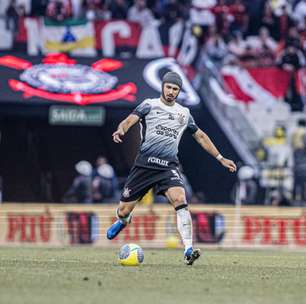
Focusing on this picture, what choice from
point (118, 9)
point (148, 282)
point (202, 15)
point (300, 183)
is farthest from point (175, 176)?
point (202, 15)

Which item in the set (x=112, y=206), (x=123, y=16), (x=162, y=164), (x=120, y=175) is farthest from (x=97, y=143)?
(x=162, y=164)

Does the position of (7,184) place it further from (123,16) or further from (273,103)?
(273,103)

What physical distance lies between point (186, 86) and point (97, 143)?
11.2 ft

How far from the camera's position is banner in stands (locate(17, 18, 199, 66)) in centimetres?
2920

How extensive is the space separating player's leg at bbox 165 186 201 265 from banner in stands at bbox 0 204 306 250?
9.93m

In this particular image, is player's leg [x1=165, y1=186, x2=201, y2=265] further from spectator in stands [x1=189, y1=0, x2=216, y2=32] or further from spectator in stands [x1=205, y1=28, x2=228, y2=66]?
spectator in stands [x1=189, y1=0, x2=216, y2=32]

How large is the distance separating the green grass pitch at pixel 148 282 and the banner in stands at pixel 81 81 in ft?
39.9

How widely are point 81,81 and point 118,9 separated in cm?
275

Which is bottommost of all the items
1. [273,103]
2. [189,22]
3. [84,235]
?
[84,235]

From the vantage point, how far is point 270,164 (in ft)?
92.9

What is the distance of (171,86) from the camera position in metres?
14.9

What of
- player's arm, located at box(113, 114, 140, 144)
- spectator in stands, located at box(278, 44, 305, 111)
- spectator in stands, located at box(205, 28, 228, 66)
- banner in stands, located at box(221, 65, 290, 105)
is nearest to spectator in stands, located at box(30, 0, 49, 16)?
spectator in stands, located at box(205, 28, 228, 66)

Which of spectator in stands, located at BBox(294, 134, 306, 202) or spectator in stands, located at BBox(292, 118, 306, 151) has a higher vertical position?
spectator in stands, located at BBox(292, 118, 306, 151)

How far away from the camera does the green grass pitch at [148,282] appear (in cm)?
1039
